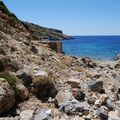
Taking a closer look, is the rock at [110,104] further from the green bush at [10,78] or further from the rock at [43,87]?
the green bush at [10,78]

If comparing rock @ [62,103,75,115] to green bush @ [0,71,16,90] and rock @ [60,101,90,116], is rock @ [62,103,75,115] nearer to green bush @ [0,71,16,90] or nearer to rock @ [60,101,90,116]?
rock @ [60,101,90,116]

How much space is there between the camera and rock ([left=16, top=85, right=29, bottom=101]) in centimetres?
1351

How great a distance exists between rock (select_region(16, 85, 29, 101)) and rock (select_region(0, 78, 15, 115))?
1029 mm

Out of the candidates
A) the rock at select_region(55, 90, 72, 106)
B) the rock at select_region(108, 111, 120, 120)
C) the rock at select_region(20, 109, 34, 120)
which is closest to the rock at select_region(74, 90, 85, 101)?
the rock at select_region(55, 90, 72, 106)

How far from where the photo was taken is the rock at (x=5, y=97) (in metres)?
11.6

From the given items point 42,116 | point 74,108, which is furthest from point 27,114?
point 74,108

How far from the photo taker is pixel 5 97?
11688 millimetres

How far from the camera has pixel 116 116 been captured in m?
12.8

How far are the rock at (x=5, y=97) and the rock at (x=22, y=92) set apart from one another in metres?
1.03

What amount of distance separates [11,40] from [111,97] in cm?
924

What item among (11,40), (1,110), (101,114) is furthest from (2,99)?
(11,40)

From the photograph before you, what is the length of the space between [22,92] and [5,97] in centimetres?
204

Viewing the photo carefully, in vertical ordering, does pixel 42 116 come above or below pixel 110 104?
above

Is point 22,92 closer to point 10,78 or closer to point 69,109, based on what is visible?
point 10,78
